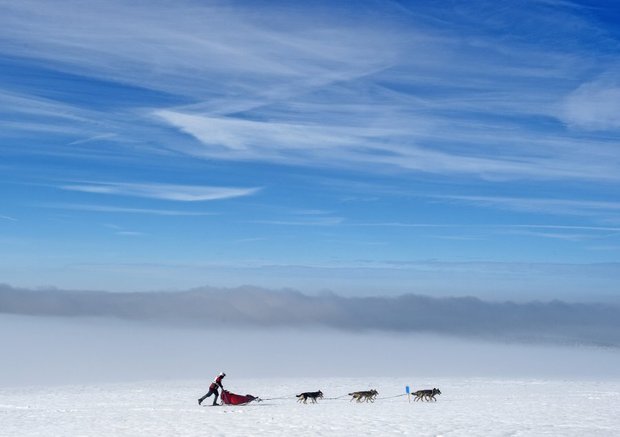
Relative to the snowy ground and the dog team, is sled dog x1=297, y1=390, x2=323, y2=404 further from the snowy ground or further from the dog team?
the snowy ground

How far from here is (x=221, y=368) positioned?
64.5 meters

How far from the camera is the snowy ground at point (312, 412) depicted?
75.3 feet

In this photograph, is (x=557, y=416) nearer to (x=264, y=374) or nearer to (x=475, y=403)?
(x=475, y=403)

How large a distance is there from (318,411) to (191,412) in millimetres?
5536

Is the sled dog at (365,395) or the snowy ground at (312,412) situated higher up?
the sled dog at (365,395)

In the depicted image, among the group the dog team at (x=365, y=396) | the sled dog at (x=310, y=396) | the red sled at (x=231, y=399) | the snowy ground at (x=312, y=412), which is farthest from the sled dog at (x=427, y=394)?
the red sled at (x=231, y=399)

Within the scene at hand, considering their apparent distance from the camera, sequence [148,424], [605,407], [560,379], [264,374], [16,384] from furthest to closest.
Answer: [264,374] → [560,379] → [16,384] → [605,407] → [148,424]

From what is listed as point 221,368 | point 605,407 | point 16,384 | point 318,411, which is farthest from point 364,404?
point 221,368

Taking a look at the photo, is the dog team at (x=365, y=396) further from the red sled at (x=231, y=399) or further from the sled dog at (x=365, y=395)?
the red sled at (x=231, y=399)

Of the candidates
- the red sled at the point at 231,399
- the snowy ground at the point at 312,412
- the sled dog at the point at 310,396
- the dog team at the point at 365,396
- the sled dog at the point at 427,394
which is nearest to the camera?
the snowy ground at the point at 312,412

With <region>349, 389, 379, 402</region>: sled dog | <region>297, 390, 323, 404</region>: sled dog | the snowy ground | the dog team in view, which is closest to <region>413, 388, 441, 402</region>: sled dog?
the dog team

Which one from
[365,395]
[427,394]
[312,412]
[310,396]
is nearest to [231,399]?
[310,396]

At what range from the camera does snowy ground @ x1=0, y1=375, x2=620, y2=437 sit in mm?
22938

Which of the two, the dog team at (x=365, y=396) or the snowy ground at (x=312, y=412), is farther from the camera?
the dog team at (x=365, y=396)
